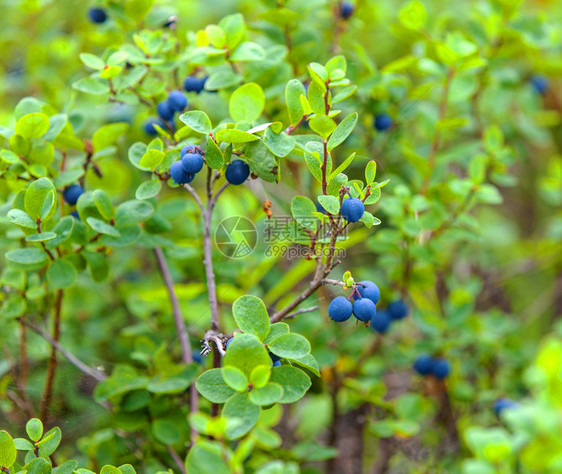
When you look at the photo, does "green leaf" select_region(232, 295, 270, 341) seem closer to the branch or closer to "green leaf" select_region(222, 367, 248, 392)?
"green leaf" select_region(222, 367, 248, 392)

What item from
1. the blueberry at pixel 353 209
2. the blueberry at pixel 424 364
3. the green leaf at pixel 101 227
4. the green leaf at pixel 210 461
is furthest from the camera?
the blueberry at pixel 424 364

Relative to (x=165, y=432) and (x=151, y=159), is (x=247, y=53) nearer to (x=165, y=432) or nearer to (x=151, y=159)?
(x=151, y=159)

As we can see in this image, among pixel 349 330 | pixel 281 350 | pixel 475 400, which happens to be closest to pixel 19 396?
pixel 281 350

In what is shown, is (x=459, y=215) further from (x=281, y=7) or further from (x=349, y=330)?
(x=281, y=7)

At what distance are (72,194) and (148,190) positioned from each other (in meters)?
0.26

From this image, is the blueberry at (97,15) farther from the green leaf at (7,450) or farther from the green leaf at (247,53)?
the green leaf at (7,450)

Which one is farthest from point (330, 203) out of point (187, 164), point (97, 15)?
point (97, 15)

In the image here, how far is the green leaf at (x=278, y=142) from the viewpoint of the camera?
34.7 inches

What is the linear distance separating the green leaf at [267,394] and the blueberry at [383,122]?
0.93 meters

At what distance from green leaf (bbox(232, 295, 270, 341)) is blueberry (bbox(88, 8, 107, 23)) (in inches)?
38.8

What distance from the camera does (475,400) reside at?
65.9 inches

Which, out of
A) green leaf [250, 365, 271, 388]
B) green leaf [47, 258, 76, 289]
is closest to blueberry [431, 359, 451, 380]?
green leaf [250, 365, 271, 388]

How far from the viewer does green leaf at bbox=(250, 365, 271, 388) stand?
79 cm

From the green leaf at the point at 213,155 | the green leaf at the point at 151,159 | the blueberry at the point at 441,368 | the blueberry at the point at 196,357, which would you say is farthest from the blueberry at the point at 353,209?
the blueberry at the point at 441,368
